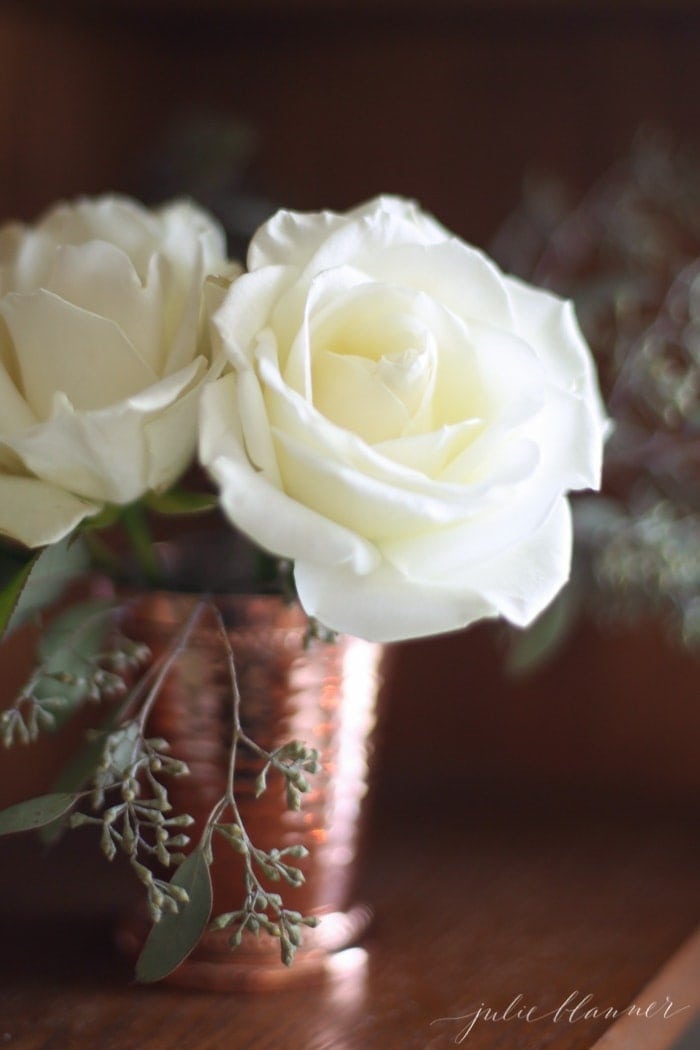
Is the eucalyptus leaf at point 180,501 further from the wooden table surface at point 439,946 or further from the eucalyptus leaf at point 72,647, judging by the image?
the wooden table surface at point 439,946

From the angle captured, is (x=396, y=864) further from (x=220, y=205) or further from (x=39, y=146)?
(x=39, y=146)

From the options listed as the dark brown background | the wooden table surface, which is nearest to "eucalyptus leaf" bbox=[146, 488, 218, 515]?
the wooden table surface

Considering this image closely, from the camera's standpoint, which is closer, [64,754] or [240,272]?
[240,272]

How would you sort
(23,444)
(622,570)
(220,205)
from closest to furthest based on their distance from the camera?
(23,444), (622,570), (220,205)

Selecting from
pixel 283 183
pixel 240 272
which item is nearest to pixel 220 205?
pixel 283 183

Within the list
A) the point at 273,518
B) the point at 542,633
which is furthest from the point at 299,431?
the point at 542,633

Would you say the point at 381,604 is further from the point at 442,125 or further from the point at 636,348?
the point at 442,125

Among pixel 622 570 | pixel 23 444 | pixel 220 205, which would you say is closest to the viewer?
pixel 23 444

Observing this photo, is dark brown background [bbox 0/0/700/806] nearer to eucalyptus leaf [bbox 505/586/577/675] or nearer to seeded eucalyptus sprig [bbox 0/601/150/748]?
eucalyptus leaf [bbox 505/586/577/675]
